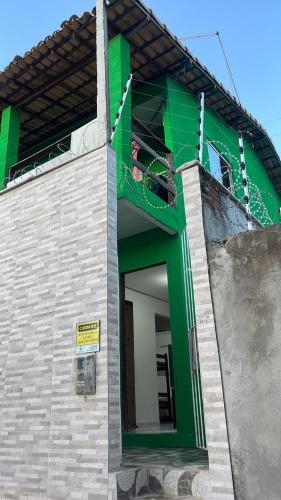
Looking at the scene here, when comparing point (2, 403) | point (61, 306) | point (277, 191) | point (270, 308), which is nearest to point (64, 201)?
point (61, 306)

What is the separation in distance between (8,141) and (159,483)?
24.7 ft

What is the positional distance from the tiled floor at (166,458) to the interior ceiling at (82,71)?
6.85 meters

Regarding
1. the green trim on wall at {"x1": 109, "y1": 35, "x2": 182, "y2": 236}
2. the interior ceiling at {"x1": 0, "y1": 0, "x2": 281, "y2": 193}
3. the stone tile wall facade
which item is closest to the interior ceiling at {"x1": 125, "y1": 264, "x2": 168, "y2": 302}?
the green trim on wall at {"x1": 109, "y1": 35, "x2": 182, "y2": 236}

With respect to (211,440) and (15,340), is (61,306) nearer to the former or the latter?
(15,340)

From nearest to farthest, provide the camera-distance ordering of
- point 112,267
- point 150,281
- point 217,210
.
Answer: point 217,210 < point 112,267 < point 150,281

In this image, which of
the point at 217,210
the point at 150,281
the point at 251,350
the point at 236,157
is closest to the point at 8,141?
the point at 150,281

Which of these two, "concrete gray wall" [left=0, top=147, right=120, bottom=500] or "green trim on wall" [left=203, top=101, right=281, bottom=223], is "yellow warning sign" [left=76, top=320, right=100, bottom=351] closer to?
"concrete gray wall" [left=0, top=147, right=120, bottom=500]

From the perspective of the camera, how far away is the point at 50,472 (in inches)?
184

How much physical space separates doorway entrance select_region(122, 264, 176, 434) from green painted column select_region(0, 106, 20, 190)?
346 centimetres

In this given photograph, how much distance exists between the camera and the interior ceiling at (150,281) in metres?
9.02

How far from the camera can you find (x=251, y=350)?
3.81 metres

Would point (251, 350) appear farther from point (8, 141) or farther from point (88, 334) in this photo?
point (8, 141)

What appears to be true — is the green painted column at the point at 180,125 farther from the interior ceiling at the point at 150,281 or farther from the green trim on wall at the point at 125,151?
the interior ceiling at the point at 150,281

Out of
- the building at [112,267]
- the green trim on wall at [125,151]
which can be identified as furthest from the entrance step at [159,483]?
the green trim on wall at [125,151]
